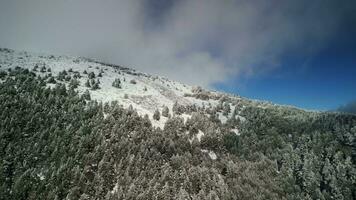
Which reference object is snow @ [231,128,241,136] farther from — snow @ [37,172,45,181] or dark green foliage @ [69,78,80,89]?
snow @ [37,172,45,181]

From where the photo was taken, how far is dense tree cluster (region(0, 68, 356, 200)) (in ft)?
95.6

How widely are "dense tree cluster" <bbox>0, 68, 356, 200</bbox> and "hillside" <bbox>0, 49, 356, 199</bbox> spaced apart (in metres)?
0.11

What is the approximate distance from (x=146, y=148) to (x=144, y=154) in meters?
1.20

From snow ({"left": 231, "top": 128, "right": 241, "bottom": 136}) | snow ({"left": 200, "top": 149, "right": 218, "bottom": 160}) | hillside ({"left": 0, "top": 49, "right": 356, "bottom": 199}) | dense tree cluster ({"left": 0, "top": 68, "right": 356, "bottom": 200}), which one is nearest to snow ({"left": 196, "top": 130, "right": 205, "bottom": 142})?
hillside ({"left": 0, "top": 49, "right": 356, "bottom": 199})

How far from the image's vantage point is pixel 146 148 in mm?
37312

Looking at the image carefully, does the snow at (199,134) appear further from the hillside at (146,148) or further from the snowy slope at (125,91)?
the snowy slope at (125,91)

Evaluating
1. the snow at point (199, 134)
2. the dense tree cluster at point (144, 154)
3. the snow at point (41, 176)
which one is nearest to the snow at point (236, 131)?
the dense tree cluster at point (144, 154)

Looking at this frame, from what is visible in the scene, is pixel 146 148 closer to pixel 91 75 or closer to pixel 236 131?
pixel 236 131

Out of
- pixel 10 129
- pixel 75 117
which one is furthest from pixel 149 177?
pixel 10 129

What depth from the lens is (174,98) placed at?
62.5 metres

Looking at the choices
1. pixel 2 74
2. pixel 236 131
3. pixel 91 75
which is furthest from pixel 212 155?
pixel 2 74

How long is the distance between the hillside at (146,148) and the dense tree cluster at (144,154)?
0.11 m

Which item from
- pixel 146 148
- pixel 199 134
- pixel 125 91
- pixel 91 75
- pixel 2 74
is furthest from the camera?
pixel 91 75

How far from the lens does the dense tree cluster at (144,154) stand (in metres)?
29.1
